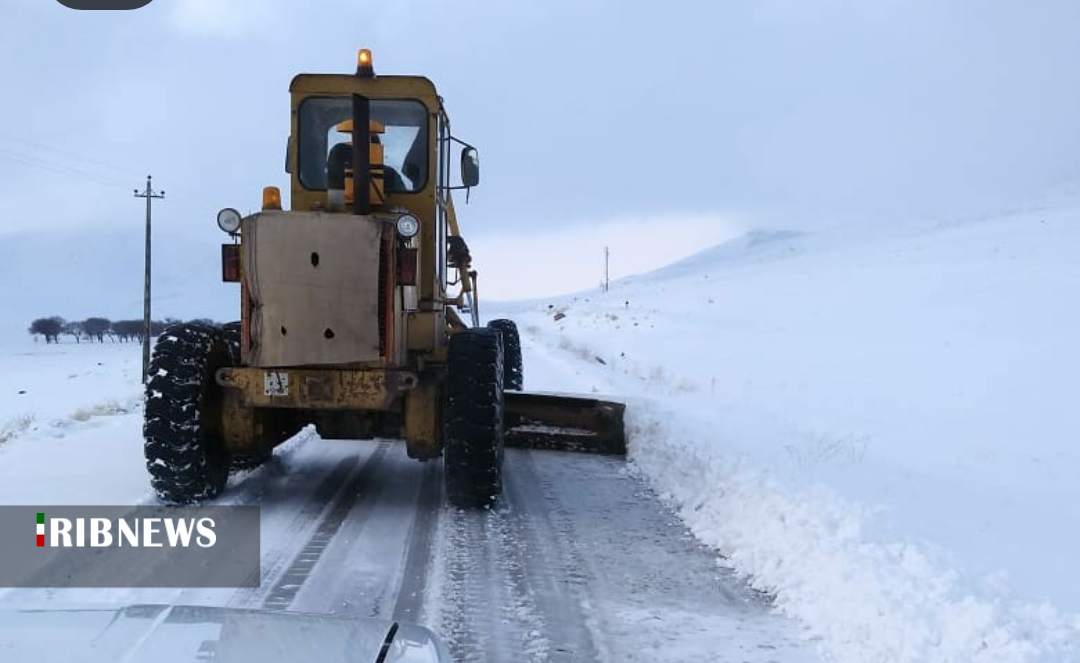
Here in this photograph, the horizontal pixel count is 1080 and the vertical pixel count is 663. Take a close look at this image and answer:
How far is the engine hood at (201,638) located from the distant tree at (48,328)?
3215 inches

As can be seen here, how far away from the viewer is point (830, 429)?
11906 millimetres

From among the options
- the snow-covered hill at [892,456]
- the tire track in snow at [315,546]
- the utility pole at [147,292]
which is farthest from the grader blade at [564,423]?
the utility pole at [147,292]

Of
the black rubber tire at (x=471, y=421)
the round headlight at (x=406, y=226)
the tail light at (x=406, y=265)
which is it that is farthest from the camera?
the black rubber tire at (x=471, y=421)

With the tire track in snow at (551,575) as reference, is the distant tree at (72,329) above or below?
above

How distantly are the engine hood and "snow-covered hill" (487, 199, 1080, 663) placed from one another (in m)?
2.66

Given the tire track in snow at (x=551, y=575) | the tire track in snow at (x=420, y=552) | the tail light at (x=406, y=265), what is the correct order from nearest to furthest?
the tire track in snow at (x=551, y=575), the tire track in snow at (x=420, y=552), the tail light at (x=406, y=265)

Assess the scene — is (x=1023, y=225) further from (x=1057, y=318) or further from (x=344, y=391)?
(x=344, y=391)

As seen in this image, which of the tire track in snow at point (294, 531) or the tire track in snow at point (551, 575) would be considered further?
the tire track in snow at point (294, 531)

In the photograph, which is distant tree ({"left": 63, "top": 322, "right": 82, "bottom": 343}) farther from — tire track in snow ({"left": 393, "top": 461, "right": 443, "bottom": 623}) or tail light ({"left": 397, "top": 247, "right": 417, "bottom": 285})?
tail light ({"left": 397, "top": 247, "right": 417, "bottom": 285})

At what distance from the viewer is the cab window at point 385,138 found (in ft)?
24.5

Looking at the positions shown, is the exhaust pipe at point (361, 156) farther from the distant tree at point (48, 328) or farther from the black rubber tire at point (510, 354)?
the distant tree at point (48, 328)

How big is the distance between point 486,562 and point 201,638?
3406mm

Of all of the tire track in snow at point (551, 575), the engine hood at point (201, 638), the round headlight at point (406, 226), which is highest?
the round headlight at point (406, 226)

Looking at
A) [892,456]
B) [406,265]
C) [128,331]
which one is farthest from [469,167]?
[128,331]
